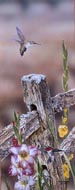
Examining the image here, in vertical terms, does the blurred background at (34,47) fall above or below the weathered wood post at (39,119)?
above

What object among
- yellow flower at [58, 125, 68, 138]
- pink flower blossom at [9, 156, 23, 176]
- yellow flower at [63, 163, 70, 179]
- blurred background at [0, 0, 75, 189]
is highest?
blurred background at [0, 0, 75, 189]

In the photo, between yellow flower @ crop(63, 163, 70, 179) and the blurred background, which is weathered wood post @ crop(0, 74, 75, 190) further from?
the blurred background

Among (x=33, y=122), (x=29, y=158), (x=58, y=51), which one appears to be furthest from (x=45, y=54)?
(x=29, y=158)

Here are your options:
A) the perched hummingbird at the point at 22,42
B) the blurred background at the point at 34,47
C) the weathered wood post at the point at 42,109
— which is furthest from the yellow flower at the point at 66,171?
the perched hummingbird at the point at 22,42

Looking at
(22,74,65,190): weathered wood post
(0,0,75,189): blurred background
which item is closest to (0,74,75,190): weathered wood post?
(22,74,65,190): weathered wood post

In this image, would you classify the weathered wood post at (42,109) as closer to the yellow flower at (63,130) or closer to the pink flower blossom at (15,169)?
the yellow flower at (63,130)
